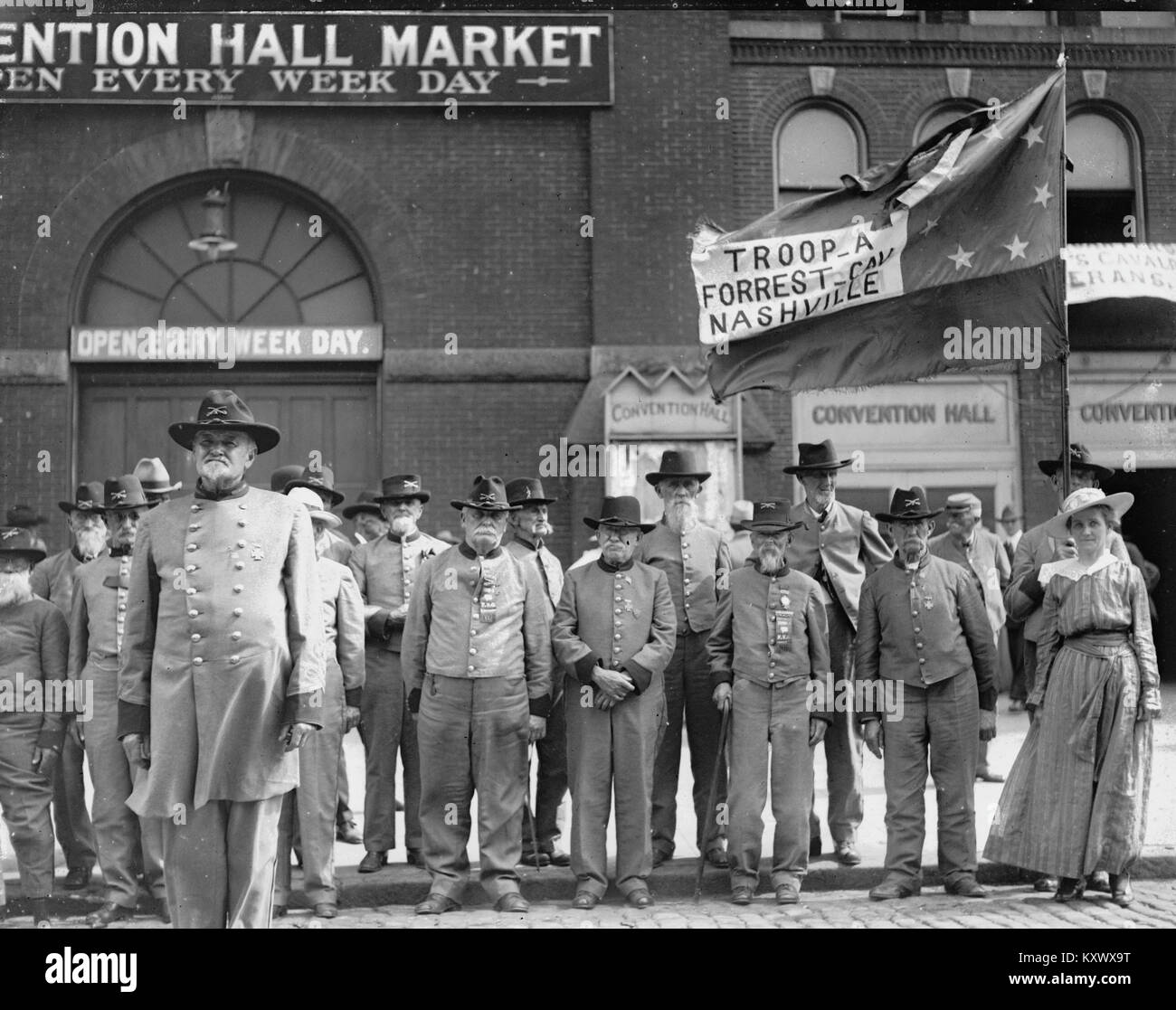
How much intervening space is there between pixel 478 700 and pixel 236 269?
8.59m

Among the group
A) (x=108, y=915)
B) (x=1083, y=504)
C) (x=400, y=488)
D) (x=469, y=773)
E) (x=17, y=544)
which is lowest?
(x=108, y=915)

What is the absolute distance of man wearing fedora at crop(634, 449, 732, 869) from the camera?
8258 mm

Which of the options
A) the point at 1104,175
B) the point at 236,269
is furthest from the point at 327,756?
the point at 1104,175

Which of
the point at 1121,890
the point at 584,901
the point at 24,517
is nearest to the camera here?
the point at 1121,890

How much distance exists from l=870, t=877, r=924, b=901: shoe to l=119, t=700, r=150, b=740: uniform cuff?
393 centimetres

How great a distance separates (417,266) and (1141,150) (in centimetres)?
790

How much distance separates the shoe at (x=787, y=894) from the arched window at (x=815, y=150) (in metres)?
9.26

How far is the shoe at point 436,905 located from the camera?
7.25 m

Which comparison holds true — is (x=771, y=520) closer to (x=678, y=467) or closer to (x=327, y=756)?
(x=678, y=467)

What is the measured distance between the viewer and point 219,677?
5574mm

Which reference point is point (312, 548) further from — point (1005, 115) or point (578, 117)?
point (578, 117)

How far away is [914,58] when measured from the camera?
1509 cm

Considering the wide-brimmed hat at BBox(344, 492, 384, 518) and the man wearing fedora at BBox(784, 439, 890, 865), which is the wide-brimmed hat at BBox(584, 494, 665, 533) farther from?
the wide-brimmed hat at BBox(344, 492, 384, 518)
